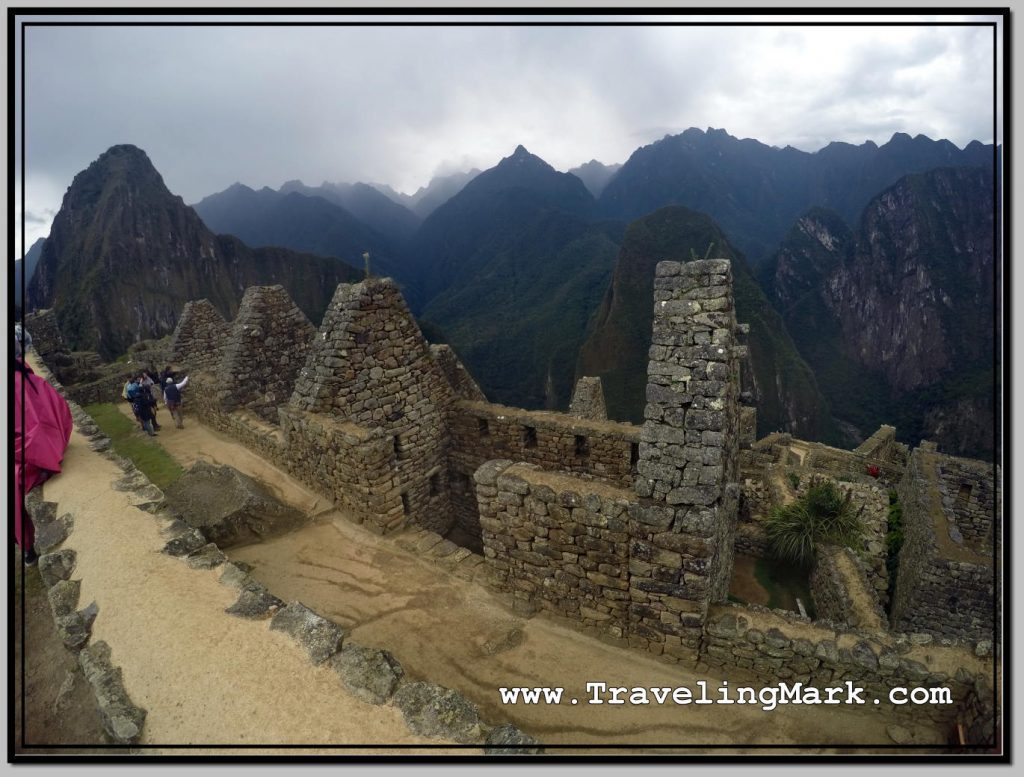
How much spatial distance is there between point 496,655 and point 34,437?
24.9ft

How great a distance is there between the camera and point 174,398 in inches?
504

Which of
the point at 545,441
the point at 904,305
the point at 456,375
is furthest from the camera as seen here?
the point at 904,305

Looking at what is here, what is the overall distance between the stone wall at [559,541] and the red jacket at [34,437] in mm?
6156

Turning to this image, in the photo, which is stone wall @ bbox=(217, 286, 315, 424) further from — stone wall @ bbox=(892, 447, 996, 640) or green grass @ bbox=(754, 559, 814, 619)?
stone wall @ bbox=(892, 447, 996, 640)

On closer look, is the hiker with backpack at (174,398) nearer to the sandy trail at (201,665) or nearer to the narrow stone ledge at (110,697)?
the sandy trail at (201,665)

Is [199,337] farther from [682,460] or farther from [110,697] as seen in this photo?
[682,460]

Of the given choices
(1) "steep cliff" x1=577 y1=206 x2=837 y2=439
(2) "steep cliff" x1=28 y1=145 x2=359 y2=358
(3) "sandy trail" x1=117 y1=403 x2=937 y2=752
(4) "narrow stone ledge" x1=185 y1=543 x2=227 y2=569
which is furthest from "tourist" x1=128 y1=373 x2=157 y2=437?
(2) "steep cliff" x1=28 y1=145 x2=359 y2=358

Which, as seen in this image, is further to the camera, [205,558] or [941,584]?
[941,584]

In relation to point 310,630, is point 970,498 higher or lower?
lower

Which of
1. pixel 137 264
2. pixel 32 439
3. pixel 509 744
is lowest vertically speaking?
pixel 509 744

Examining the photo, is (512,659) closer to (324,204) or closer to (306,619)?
(306,619)

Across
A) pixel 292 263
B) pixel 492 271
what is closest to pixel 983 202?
pixel 492 271

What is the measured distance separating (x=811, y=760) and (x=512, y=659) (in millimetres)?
2908

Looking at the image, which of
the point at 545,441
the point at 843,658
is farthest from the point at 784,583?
the point at 545,441
